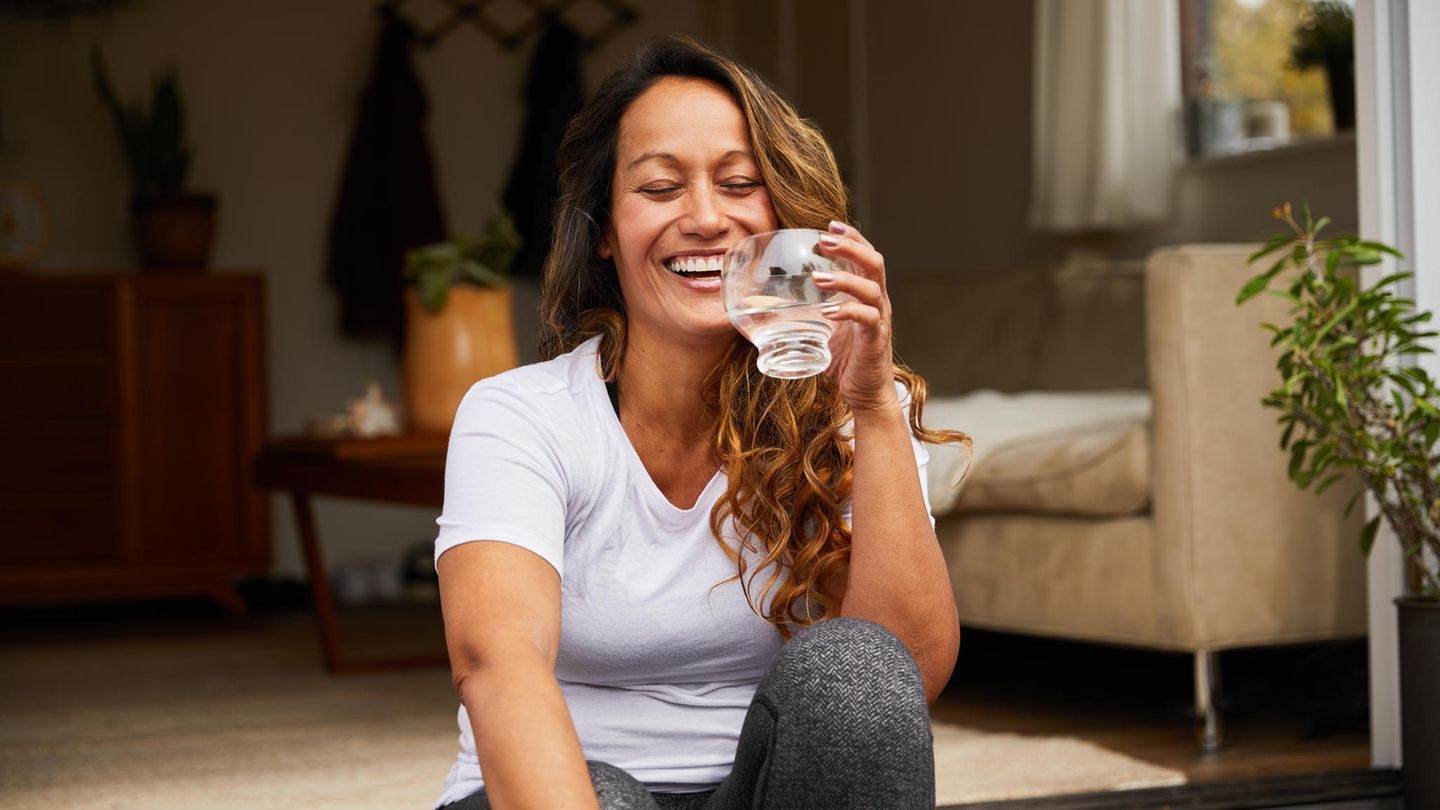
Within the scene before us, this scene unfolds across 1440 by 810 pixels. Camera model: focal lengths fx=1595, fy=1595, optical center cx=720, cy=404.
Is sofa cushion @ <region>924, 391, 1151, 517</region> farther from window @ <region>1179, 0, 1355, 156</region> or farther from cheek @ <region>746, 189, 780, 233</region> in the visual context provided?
cheek @ <region>746, 189, 780, 233</region>

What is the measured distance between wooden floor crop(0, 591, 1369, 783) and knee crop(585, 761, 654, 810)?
4.11 ft

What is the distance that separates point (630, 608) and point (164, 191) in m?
3.86

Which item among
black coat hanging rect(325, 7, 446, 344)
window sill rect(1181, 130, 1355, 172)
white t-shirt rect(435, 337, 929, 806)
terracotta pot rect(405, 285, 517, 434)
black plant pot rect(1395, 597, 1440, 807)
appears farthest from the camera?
black coat hanging rect(325, 7, 446, 344)

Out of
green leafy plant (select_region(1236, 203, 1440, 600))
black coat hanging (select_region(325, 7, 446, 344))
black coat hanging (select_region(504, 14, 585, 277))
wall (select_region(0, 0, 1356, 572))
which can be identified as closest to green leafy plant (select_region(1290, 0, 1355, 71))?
wall (select_region(0, 0, 1356, 572))

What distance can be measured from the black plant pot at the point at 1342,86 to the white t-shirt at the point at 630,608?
236 centimetres

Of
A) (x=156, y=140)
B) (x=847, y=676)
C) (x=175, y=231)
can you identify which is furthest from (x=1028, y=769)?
(x=156, y=140)

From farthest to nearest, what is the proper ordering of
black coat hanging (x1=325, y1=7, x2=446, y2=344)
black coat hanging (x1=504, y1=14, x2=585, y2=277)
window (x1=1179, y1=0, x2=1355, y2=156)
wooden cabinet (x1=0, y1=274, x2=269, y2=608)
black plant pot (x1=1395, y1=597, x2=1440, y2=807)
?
black coat hanging (x1=504, y1=14, x2=585, y2=277), black coat hanging (x1=325, y1=7, x2=446, y2=344), wooden cabinet (x1=0, y1=274, x2=269, y2=608), window (x1=1179, y1=0, x2=1355, y2=156), black plant pot (x1=1395, y1=597, x2=1440, y2=807)

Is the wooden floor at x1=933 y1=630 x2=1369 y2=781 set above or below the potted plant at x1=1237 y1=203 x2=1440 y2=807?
below

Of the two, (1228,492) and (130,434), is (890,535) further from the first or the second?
(130,434)

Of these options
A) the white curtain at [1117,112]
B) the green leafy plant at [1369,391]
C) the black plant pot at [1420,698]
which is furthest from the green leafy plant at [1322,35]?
the black plant pot at [1420,698]

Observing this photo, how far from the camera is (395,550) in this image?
17.8 feet

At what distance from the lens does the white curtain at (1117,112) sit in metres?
3.81

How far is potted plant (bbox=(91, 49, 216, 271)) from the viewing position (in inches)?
185

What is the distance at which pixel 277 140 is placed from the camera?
208 inches
